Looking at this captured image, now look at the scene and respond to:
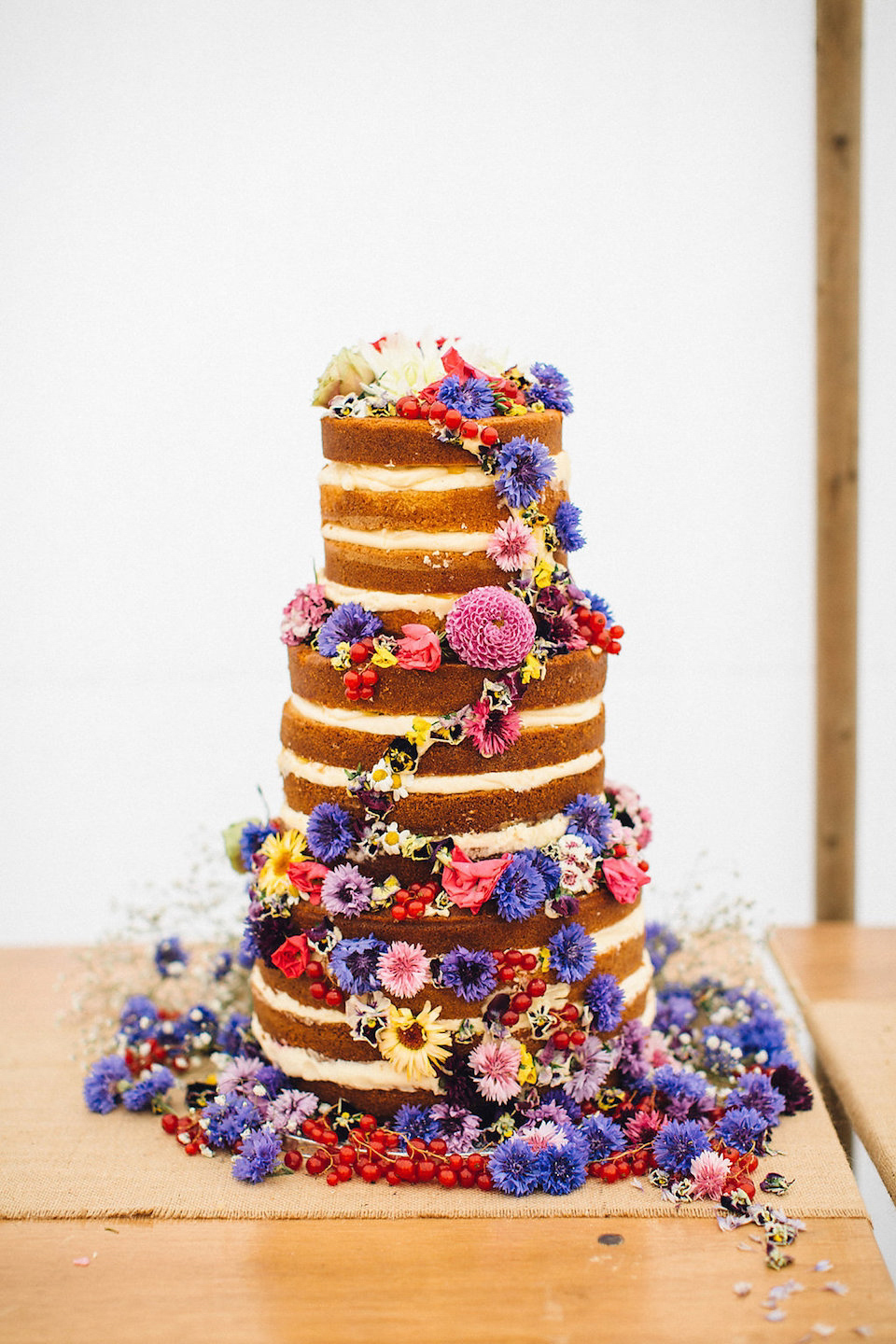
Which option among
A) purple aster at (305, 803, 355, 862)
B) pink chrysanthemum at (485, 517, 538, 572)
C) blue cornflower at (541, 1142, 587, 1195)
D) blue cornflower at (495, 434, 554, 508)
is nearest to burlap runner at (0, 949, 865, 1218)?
blue cornflower at (541, 1142, 587, 1195)

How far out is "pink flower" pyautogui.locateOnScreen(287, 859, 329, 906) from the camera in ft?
11.0

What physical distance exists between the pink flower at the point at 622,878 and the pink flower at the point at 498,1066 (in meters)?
0.43

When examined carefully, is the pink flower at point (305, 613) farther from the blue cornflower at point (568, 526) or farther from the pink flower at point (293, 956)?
the pink flower at point (293, 956)

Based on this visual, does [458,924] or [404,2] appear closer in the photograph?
[458,924]

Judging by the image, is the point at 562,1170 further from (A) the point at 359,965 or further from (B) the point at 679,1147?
(A) the point at 359,965

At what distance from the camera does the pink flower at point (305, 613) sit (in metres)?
3.47

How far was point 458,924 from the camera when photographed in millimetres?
3262

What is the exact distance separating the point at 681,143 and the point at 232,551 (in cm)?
225

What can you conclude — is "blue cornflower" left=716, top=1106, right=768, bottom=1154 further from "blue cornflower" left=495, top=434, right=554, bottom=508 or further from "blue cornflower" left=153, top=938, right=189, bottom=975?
"blue cornflower" left=153, top=938, right=189, bottom=975

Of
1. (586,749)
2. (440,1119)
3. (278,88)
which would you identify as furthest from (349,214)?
(440,1119)

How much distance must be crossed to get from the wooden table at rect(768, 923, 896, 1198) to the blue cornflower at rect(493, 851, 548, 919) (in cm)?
103

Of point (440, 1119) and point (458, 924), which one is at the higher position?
point (458, 924)

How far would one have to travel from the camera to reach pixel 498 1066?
3268mm

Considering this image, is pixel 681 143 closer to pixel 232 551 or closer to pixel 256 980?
pixel 232 551
